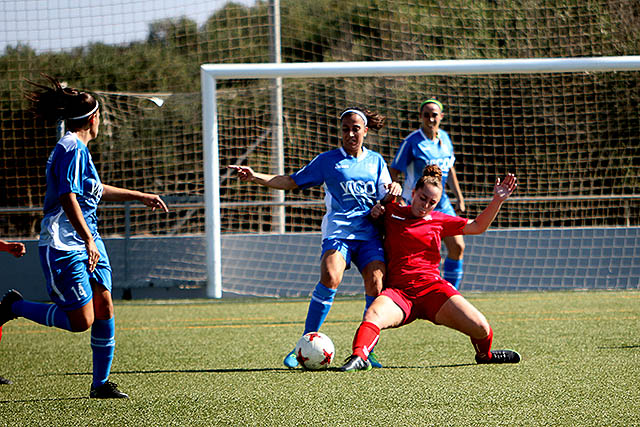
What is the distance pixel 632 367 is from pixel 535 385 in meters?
0.84

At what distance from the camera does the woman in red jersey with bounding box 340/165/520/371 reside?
15.8ft

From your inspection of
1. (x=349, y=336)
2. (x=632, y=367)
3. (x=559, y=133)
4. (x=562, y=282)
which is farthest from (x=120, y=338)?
(x=559, y=133)

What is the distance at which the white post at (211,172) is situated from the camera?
26.6ft

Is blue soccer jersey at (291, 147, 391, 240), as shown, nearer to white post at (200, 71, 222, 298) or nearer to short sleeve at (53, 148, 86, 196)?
short sleeve at (53, 148, 86, 196)

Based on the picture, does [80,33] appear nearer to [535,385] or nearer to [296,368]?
[296,368]

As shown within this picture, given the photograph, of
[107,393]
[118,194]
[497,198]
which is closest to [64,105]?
[118,194]

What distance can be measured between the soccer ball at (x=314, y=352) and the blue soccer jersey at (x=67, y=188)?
1.45 metres

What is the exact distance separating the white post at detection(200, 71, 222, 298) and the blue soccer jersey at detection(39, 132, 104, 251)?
4.00 metres

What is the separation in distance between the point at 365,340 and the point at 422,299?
55 cm

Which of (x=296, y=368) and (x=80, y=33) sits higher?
(x=80, y=33)

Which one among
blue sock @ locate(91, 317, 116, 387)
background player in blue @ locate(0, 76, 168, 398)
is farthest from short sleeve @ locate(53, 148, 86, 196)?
blue sock @ locate(91, 317, 116, 387)

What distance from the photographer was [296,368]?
4.97m

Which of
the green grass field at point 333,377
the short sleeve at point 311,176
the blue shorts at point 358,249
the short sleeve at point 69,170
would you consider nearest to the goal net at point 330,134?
the green grass field at point 333,377

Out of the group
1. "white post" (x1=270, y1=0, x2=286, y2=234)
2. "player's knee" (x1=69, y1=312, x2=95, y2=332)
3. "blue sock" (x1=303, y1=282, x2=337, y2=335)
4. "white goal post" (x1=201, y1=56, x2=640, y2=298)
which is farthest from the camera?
"white post" (x1=270, y1=0, x2=286, y2=234)
